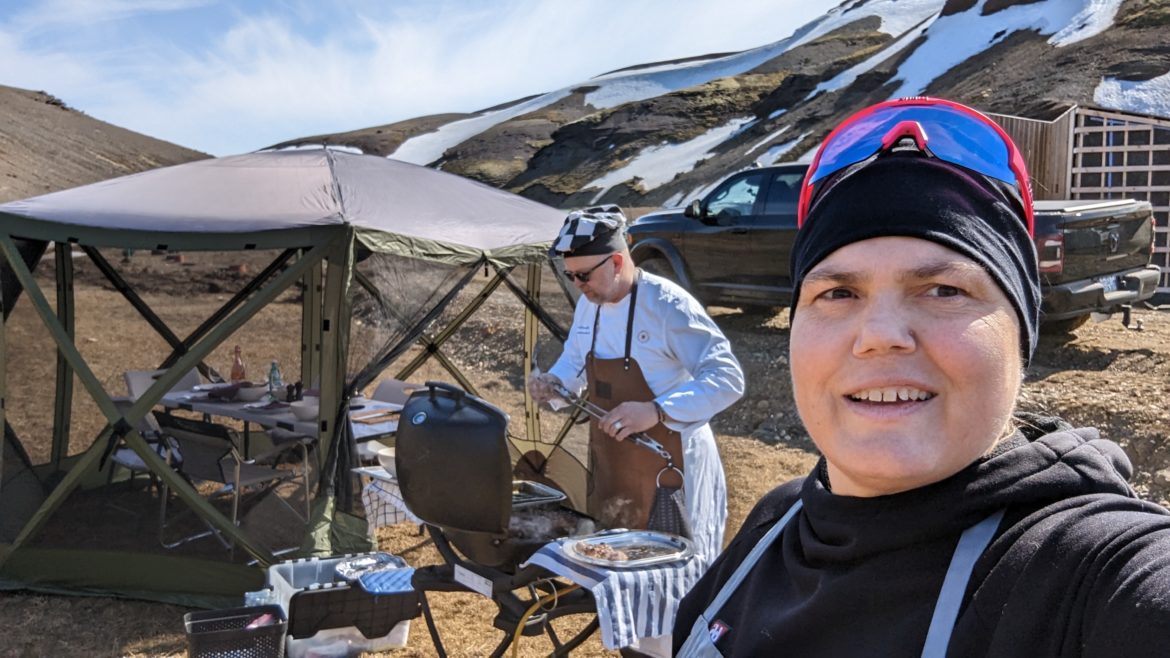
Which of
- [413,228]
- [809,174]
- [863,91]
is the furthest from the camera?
[863,91]

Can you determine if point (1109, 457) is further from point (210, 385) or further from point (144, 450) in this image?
point (210, 385)

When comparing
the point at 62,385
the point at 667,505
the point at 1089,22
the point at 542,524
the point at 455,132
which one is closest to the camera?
the point at 542,524

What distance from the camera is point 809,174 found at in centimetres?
114

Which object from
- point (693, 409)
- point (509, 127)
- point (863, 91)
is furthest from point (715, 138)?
point (693, 409)

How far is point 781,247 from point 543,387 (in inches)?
257

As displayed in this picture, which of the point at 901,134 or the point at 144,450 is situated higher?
the point at 901,134

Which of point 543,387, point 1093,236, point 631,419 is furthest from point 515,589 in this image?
point 1093,236

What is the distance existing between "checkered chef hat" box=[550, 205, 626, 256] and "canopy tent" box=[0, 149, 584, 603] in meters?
1.90

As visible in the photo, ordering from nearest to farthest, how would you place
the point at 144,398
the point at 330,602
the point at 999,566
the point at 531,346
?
the point at 999,566
the point at 330,602
the point at 144,398
the point at 531,346

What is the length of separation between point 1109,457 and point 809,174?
0.44m

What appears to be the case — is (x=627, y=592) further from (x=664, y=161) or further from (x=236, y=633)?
(x=664, y=161)

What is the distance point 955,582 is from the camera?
859mm

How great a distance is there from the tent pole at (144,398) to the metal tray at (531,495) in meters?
2.46

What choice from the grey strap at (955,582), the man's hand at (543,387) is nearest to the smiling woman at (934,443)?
the grey strap at (955,582)
